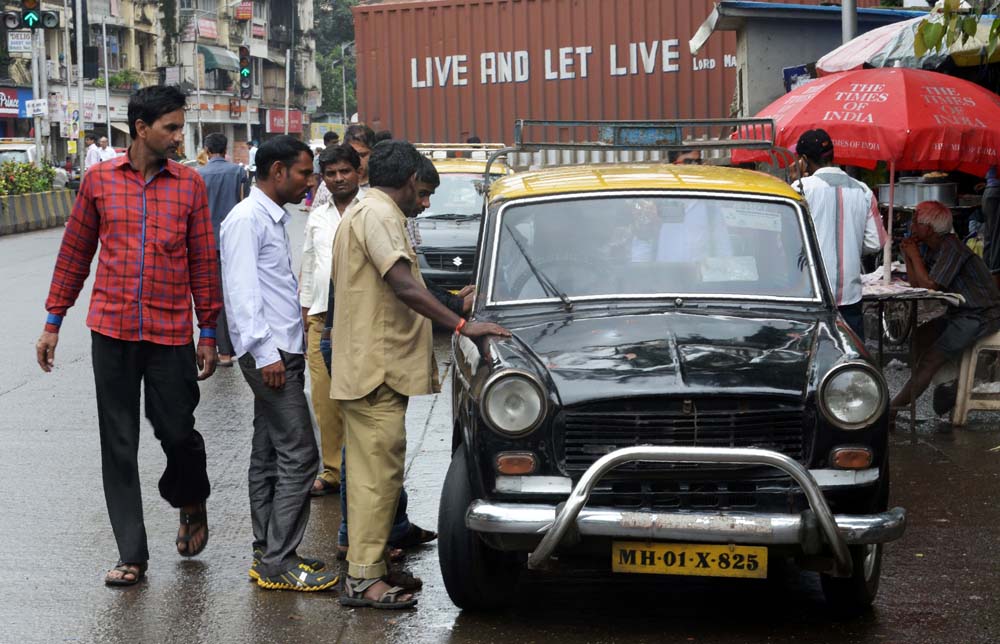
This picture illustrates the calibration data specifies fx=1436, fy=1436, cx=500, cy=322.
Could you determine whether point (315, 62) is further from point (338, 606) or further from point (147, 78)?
point (338, 606)

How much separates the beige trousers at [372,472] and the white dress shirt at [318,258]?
196 cm

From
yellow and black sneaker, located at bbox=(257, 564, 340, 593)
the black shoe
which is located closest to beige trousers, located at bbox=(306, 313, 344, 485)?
yellow and black sneaker, located at bbox=(257, 564, 340, 593)

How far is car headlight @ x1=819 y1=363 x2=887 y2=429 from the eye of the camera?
5.05 m

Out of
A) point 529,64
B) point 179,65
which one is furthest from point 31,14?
point 179,65

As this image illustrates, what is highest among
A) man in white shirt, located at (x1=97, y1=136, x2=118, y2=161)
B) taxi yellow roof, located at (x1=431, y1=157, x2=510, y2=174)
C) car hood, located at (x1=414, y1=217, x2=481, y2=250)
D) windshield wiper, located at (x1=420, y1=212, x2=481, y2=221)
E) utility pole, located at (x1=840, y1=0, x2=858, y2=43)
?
utility pole, located at (x1=840, y1=0, x2=858, y2=43)

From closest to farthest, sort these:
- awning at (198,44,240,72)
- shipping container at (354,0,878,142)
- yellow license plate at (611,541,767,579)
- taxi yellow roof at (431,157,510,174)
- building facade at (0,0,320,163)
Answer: yellow license plate at (611,541,767,579) < taxi yellow roof at (431,157,510,174) < shipping container at (354,0,878,142) < building facade at (0,0,320,163) < awning at (198,44,240,72)

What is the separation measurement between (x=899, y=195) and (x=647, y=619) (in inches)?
355

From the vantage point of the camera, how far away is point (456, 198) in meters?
15.8

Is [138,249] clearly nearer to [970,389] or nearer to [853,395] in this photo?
[853,395]

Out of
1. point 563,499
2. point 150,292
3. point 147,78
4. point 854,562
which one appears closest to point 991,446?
point 854,562

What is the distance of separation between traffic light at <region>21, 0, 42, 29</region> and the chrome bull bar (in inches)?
888

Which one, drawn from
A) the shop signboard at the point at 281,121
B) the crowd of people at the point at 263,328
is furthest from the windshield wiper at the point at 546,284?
the shop signboard at the point at 281,121

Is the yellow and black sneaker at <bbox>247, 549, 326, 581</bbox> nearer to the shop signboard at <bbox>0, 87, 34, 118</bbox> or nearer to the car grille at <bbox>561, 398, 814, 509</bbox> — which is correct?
the car grille at <bbox>561, 398, 814, 509</bbox>

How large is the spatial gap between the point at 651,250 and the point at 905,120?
3845 mm
